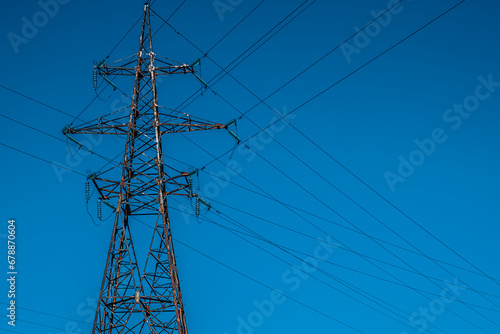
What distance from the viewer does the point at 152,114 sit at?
25.4m

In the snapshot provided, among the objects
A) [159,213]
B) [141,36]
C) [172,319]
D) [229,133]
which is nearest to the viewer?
[172,319]

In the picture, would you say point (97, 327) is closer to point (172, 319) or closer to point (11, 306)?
point (172, 319)

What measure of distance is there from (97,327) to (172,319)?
272 centimetres

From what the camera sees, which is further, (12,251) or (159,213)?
(12,251)

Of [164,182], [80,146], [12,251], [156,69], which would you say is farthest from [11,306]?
[156,69]

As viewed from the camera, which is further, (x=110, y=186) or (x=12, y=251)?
(x=12, y=251)

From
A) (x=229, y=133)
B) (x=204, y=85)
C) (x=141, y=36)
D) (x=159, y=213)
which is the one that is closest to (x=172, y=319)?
(x=159, y=213)

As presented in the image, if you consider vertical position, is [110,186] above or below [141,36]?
below

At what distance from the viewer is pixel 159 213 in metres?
23.0

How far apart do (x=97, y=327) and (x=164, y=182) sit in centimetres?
584

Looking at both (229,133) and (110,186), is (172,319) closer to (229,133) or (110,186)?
(110,186)

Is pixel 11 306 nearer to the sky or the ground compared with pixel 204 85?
nearer to the ground

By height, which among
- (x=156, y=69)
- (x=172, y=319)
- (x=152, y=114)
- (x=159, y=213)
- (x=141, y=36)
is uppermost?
(x=141, y=36)

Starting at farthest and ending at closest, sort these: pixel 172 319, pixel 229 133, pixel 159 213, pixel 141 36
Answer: pixel 141 36
pixel 229 133
pixel 159 213
pixel 172 319
